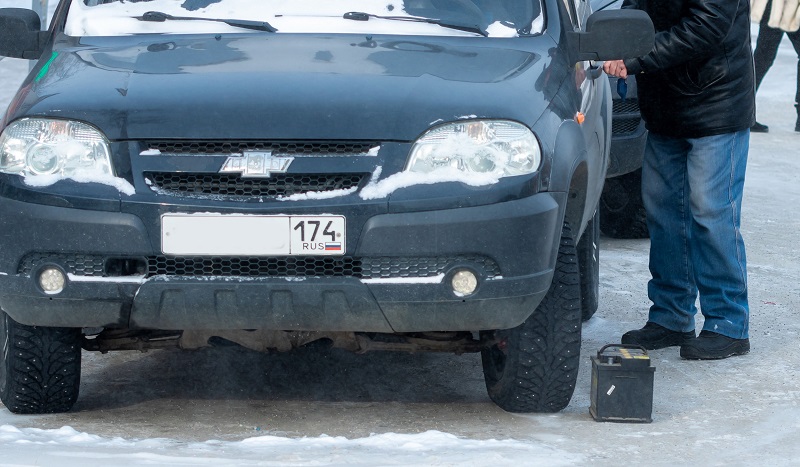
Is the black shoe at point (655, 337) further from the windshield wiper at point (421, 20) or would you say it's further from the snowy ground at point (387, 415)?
the windshield wiper at point (421, 20)

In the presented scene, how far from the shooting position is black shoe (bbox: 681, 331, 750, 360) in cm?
554

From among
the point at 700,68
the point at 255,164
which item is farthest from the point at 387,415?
the point at 700,68

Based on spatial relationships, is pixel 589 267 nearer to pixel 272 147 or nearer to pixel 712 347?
pixel 712 347

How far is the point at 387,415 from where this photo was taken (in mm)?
4688

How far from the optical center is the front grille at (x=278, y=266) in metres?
4.11

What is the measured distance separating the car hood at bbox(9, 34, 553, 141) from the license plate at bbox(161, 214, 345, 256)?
0.78 feet

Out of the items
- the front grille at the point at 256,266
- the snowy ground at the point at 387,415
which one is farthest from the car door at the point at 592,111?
the front grille at the point at 256,266

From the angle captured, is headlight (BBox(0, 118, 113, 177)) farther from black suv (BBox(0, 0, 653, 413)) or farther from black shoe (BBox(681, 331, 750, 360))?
black shoe (BBox(681, 331, 750, 360))

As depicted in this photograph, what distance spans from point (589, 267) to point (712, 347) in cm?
72

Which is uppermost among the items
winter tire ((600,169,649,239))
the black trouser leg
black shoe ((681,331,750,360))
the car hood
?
the car hood

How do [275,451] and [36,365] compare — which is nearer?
[275,451]

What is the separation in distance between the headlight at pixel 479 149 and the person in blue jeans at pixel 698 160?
4.24 ft

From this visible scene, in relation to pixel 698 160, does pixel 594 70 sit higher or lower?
higher

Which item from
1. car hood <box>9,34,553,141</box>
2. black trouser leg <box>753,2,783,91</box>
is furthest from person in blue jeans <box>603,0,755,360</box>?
black trouser leg <box>753,2,783,91</box>
